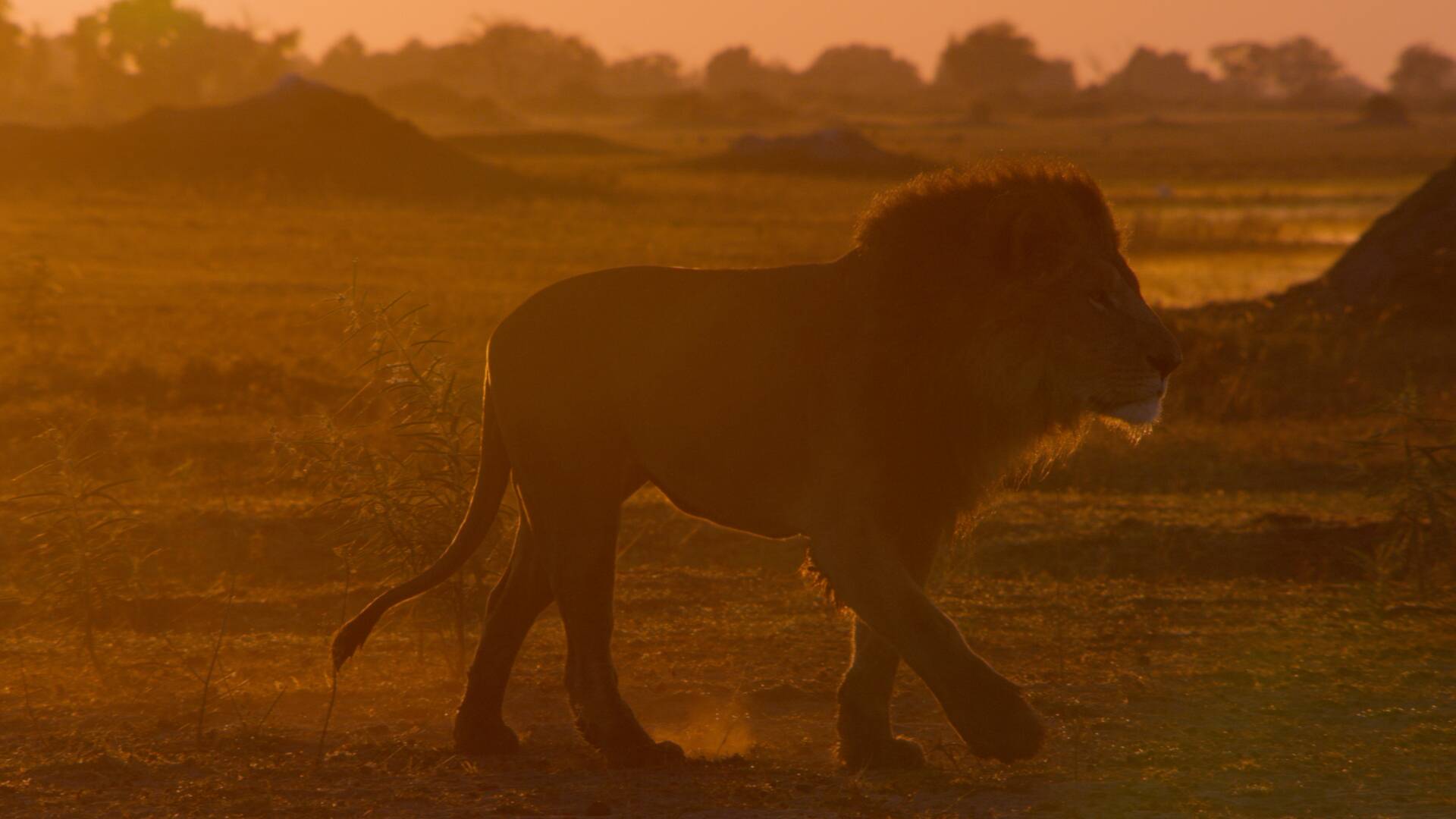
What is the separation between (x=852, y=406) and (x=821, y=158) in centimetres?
4472

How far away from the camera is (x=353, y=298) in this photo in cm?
748

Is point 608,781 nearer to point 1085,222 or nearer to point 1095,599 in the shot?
point 1085,222

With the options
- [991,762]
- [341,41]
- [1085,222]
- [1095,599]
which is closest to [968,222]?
[1085,222]

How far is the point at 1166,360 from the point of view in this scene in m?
5.36

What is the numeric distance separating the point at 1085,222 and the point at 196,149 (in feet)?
128

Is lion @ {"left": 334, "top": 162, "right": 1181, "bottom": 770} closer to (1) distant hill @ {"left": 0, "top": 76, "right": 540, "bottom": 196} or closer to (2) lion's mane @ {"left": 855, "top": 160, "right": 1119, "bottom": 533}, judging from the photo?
(2) lion's mane @ {"left": 855, "top": 160, "right": 1119, "bottom": 533}

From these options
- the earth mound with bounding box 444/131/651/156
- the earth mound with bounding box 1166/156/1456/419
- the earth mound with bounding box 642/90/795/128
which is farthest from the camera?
the earth mound with bounding box 642/90/795/128

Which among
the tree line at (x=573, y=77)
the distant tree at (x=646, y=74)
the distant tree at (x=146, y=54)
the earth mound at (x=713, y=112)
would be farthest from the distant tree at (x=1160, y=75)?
the distant tree at (x=146, y=54)

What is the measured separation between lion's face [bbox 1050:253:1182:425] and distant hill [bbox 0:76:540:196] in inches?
1378

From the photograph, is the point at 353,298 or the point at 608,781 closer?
the point at 608,781

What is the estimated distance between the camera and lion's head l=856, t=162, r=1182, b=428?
5.39 meters

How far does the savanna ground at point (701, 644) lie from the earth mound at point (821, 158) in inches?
1278

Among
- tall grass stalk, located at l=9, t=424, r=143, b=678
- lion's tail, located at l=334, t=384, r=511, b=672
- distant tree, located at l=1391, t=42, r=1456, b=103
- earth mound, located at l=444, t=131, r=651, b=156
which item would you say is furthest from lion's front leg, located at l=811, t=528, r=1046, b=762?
distant tree, located at l=1391, t=42, r=1456, b=103

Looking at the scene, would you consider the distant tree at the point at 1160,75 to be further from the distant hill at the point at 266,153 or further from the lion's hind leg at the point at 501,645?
the lion's hind leg at the point at 501,645
